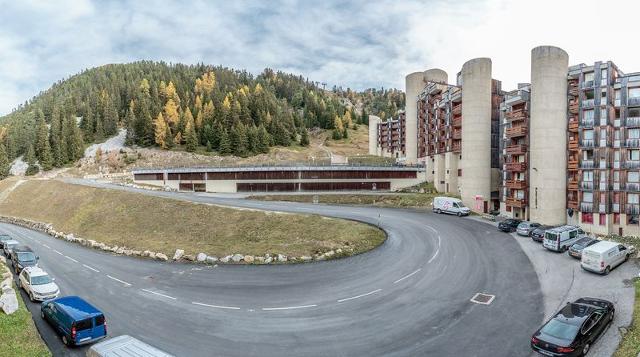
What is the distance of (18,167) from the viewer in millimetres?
138500

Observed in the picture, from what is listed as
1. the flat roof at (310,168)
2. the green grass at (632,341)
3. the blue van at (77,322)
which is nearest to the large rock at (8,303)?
the blue van at (77,322)

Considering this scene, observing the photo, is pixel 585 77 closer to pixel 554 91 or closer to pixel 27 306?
pixel 554 91

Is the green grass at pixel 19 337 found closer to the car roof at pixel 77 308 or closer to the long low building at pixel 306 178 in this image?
the car roof at pixel 77 308

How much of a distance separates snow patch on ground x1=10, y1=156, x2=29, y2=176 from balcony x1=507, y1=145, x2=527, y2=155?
15480 centimetres

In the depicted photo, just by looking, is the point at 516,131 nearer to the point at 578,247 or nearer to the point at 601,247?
the point at 578,247

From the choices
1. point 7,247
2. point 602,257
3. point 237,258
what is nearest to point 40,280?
point 237,258

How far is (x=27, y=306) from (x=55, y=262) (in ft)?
54.9

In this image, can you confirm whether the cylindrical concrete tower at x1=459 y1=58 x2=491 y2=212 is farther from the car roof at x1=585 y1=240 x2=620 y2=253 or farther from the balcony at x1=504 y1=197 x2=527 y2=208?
the car roof at x1=585 y1=240 x2=620 y2=253

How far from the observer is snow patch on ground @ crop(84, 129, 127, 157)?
149 metres

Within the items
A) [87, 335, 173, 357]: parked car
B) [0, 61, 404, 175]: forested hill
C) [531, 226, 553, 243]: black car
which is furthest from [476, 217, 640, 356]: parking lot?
[0, 61, 404, 175]: forested hill

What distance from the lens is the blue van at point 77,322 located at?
20.7 metres

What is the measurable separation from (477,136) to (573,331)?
54.9 m

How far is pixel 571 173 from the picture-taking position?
54.9 meters

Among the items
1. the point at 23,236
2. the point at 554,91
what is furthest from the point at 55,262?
the point at 554,91
